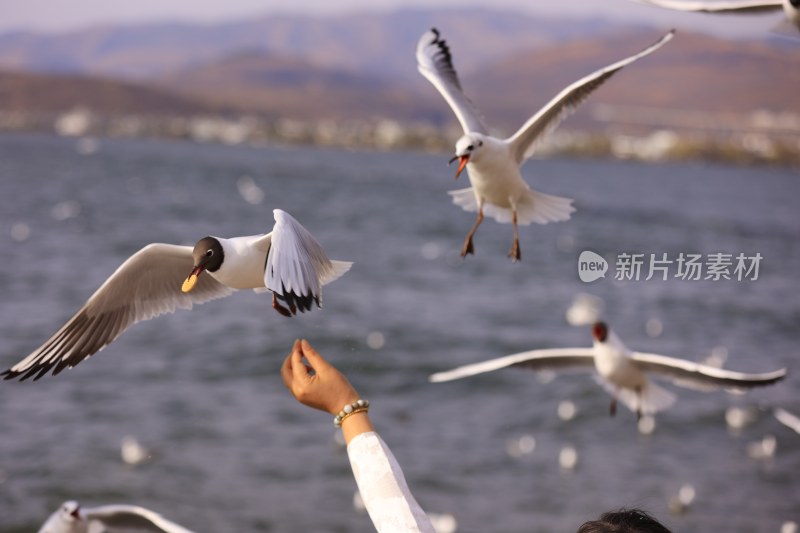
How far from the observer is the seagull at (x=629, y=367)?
152 inches

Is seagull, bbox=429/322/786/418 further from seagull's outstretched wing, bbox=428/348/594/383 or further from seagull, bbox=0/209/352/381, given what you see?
seagull, bbox=0/209/352/381

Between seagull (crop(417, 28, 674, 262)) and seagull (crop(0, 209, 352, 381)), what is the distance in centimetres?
53

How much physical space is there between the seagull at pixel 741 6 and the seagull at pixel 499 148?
31 centimetres

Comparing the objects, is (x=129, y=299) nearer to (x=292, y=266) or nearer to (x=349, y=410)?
(x=292, y=266)

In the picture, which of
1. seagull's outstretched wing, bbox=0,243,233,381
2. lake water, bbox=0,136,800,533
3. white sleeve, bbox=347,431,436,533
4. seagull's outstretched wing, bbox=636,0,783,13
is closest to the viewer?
white sleeve, bbox=347,431,436,533

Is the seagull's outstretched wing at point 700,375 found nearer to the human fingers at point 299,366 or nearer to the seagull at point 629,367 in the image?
the seagull at point 629,367

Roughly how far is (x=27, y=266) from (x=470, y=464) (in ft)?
41.7

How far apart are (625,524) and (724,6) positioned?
1787 millimetres

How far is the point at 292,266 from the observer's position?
71.5 inches

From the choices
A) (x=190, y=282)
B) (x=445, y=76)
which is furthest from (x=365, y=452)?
(x=445, y=76)

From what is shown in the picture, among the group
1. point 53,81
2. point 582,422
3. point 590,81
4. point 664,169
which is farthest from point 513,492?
point 664,169

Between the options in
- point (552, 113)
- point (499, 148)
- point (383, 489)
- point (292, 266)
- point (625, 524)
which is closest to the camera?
point (625, 524)

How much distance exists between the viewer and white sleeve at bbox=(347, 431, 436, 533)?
1630 mm

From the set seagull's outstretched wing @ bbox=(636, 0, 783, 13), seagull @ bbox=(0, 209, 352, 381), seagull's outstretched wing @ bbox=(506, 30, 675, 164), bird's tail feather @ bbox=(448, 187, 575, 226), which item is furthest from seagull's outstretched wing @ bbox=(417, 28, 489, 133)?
seagull @ bbox=(0, 209, 352, 381)
